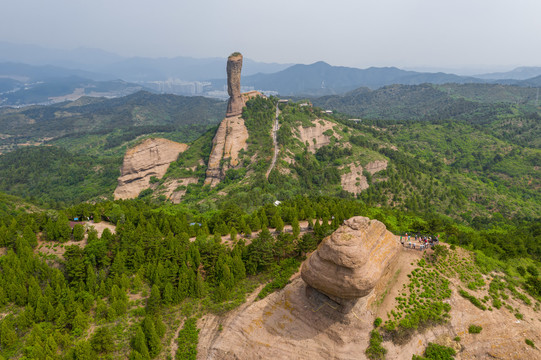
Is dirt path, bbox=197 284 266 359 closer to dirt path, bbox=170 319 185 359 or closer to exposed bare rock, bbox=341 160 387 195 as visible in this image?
dirt path, bbox=170 319 185 359

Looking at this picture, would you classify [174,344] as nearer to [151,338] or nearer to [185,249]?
[151,338]

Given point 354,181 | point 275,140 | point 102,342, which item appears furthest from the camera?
point 275,140

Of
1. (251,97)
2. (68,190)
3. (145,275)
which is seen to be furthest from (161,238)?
(68,190)

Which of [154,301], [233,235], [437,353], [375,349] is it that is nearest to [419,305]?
[437,353]

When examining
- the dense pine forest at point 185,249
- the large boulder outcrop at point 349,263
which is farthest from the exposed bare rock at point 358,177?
the large boulder outcrop at point 349,263

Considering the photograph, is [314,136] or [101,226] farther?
[314,136]

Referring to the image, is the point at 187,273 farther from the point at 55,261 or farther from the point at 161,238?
the point at 55,261

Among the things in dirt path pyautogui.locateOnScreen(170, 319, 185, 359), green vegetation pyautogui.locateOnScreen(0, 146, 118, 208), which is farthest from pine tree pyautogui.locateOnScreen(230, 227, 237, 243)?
green vegetation pyautogui.locateOnScreen(0, 146, 118, 208)
